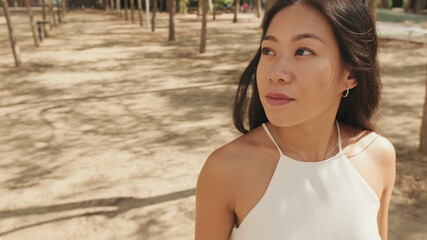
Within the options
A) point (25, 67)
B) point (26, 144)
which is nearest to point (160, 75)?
point (25, 67)

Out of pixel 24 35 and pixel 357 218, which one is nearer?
pixel 357 218

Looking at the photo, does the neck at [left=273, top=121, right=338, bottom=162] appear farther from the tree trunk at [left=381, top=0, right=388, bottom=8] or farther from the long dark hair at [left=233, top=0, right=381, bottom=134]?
the tree trunk at [left=381, top=0, right=388, bottom=8]

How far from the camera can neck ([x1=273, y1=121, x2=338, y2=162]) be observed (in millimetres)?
1408

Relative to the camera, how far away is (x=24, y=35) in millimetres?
17172

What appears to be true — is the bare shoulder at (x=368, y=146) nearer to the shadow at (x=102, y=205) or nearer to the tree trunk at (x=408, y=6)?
the shadow at (x=102, y=205)

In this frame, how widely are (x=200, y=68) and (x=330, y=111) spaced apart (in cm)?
922

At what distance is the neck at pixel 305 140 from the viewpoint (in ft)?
4.62

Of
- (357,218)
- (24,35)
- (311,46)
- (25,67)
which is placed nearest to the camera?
Result: (311,46)

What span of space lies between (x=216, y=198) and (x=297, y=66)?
516mm

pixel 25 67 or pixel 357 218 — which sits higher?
pixel 357 218

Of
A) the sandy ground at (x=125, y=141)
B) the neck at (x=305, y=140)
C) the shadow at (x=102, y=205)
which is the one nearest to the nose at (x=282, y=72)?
the neck at (x=305, y=140)

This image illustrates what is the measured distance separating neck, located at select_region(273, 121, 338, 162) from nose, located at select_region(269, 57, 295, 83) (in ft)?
0.80

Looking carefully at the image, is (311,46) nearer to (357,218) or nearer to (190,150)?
→ (357,218)

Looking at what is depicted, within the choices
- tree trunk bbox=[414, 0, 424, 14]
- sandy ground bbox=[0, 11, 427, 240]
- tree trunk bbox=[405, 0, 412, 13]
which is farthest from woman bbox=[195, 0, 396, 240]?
tree trunk bbox=[405, 0, 412, 13]
